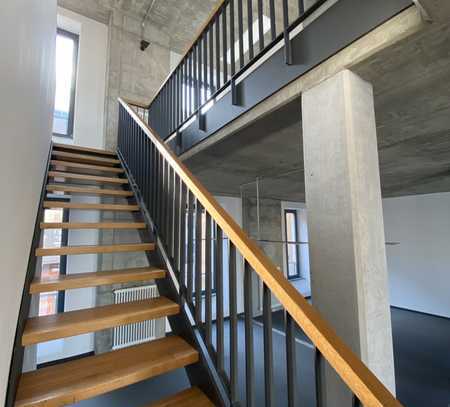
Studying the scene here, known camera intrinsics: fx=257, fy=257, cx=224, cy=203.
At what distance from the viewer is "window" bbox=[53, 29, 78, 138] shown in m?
4.46

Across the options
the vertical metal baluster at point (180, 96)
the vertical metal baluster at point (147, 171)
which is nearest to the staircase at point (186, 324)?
the vertical metal baluster at point (147, 171)

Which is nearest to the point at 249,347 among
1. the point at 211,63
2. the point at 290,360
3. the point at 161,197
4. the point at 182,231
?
the point at 290,360

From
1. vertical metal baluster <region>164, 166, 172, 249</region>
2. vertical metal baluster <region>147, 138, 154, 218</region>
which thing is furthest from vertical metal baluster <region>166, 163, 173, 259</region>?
vertical metal baluster <region>147, 138, 154, 218</region>

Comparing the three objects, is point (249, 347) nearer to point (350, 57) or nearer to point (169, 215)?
point (169, 215)

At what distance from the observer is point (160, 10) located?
479 centimetres

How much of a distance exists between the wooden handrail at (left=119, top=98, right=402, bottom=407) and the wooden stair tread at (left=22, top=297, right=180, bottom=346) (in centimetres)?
79

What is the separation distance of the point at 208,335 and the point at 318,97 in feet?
4.94

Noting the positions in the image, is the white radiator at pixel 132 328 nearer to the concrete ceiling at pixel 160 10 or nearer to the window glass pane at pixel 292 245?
the concrete ceiling at pixel 160 10

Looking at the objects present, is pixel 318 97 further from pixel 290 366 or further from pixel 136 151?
Result: pixel 136 151

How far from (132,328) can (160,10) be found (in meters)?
5.69

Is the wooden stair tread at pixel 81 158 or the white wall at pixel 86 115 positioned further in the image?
the white wall at pixel 86 115

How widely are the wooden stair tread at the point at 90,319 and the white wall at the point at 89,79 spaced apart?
376 centimetres

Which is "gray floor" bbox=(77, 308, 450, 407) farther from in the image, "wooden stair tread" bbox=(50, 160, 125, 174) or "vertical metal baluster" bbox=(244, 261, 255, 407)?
"wooden stair tread" bbox=(50, 160, 125, 174)

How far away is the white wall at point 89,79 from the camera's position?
446 centimetres
